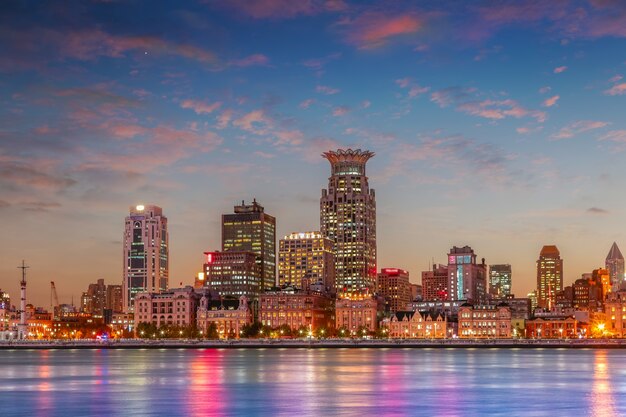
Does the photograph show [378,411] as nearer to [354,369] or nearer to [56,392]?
[56,392]

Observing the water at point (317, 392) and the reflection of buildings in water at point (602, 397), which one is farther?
the water at point (317, 392)

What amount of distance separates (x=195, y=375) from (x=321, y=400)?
117 ft

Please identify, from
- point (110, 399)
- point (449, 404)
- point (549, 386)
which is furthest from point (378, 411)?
point (549, 386)

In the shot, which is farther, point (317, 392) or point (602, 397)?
point (317, 392)

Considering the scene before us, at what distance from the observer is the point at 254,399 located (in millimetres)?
72375

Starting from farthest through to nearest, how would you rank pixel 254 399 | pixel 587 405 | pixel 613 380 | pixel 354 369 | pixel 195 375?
pixel 354 369
pixel 195 375
pixel 613 380
pixel 254 399
pixel 587 405

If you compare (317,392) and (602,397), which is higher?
(317,392)

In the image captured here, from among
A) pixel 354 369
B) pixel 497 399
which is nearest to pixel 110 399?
pixel 497 399

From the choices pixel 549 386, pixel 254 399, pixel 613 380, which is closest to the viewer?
pixel 254 399

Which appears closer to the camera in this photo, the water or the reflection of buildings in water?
the reflection of buildings in water

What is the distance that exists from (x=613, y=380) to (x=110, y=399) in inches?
1818

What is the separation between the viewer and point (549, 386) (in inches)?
3351

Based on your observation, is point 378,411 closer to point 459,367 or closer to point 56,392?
point 56,392

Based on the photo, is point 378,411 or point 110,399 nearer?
point 378,411
